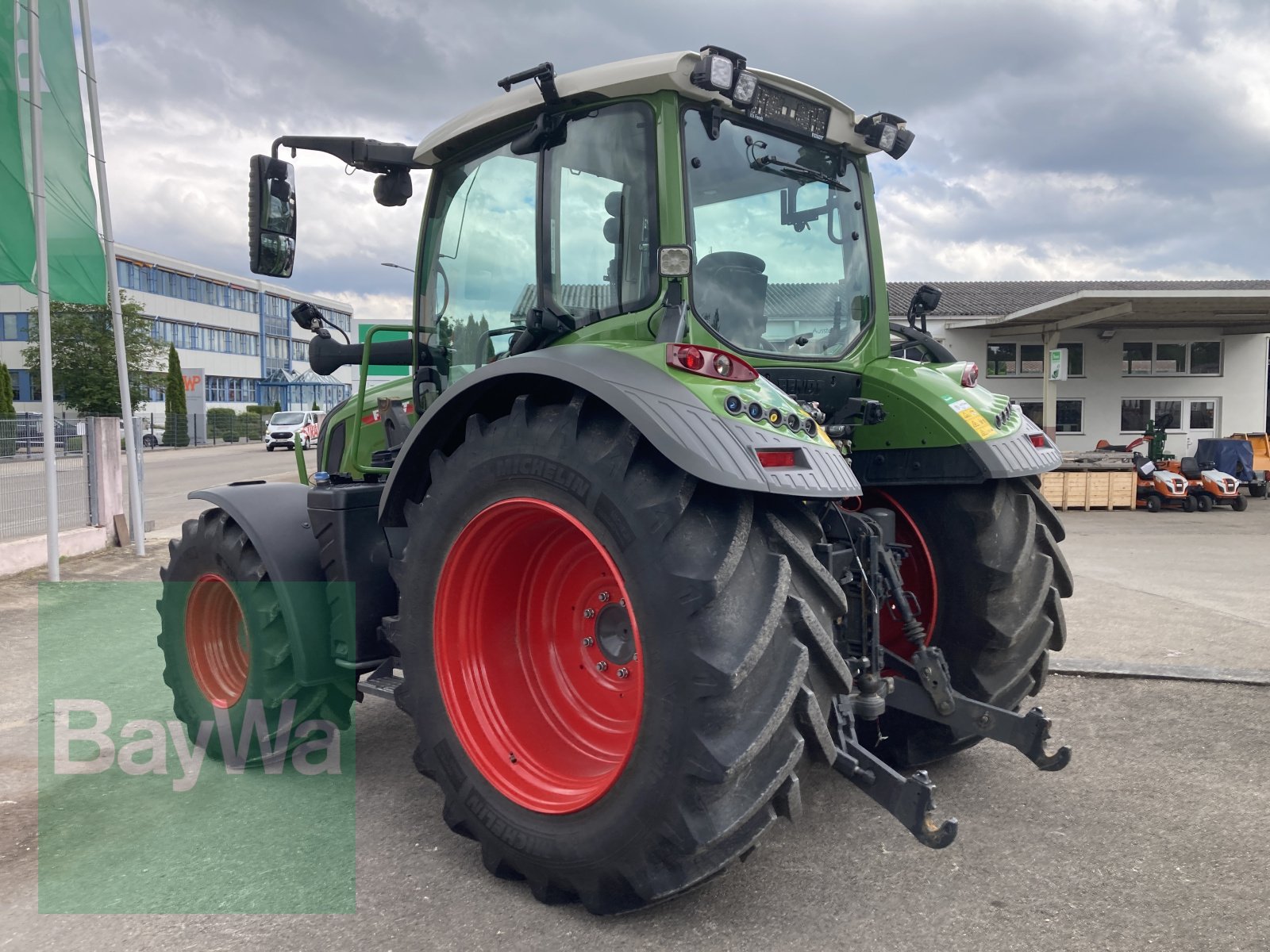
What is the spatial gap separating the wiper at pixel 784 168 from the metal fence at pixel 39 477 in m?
7.48

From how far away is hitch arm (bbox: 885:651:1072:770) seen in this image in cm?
315

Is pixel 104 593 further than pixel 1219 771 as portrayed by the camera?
Yes

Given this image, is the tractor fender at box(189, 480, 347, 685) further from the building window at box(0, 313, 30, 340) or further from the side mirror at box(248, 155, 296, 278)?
the building window at box(0, 313, 30, 340)

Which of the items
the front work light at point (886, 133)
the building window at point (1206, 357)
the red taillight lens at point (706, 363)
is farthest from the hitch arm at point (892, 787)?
the building window at point (1206, 357)

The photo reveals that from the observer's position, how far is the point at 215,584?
4.21 meters

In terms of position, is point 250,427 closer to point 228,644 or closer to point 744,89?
point 228,644

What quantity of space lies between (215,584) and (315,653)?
798 mm

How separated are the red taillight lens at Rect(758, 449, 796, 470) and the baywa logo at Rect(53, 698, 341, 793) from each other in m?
2.34

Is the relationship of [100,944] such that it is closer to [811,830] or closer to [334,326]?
[811,830]

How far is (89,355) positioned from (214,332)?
24337 mm

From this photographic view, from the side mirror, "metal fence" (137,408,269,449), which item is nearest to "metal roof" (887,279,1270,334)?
the side mirror

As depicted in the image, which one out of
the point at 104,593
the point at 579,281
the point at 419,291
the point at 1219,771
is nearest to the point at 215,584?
the point at 419,291

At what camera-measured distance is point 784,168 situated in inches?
139

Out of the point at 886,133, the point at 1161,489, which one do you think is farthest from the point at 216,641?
the point at 1161,489
